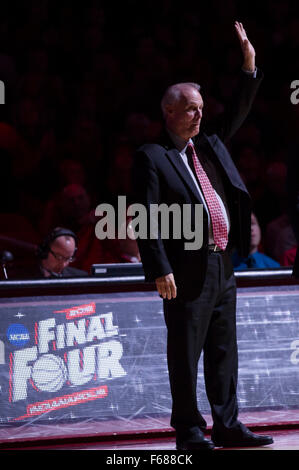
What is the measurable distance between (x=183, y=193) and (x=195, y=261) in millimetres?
282

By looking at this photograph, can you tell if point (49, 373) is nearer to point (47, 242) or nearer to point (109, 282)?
point (109, 282)

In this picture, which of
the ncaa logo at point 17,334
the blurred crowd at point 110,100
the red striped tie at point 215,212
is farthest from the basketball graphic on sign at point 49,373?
the blurred crowd at point 110,100

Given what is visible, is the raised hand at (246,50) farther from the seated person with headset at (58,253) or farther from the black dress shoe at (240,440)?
the seated person with headset at (58,253)

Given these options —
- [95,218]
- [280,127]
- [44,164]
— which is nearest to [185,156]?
[95,218]

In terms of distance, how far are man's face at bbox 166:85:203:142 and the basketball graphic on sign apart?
1.19m

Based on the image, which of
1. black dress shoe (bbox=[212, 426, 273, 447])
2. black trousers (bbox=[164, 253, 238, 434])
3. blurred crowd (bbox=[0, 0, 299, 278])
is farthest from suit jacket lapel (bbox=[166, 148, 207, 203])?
blurred crowd (bbox=[0, 0, 299, 278])

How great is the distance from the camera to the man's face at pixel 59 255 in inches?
191

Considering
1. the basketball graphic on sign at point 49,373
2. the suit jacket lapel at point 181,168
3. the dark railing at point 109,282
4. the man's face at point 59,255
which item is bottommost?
the basketball graphic on sign at point 49,373

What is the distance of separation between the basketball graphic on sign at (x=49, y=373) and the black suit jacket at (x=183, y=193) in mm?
731

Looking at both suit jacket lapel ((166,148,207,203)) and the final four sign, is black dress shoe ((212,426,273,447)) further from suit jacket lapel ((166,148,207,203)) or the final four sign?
suit jacket lapel ((166,148,207,203))

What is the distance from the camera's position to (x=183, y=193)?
316cm

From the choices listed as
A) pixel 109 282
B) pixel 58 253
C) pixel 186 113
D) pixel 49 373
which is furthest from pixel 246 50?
pixel 58 253
